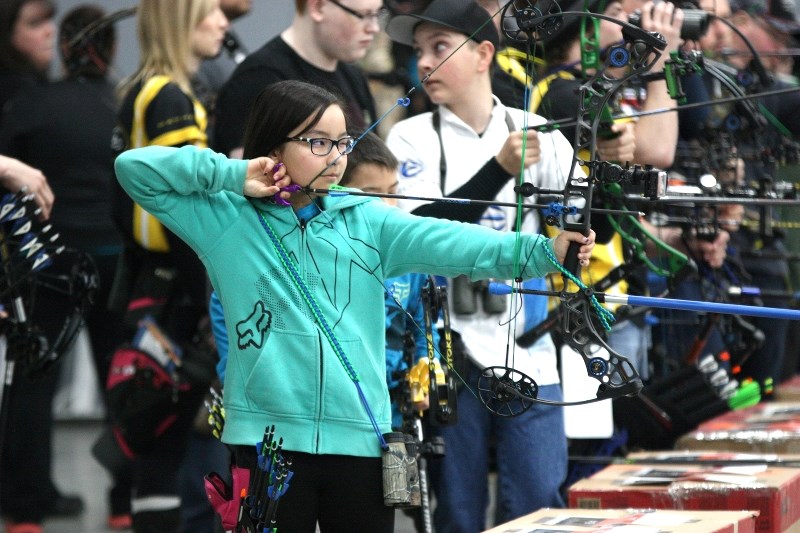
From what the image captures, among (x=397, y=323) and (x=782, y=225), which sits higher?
(x=782, y=225)

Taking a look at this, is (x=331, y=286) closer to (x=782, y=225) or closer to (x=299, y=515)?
(x=299, y=515)

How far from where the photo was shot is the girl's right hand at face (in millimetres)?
2602

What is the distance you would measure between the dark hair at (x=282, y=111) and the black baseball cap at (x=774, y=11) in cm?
307

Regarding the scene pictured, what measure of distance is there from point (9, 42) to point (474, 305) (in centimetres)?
238

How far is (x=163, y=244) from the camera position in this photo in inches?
152

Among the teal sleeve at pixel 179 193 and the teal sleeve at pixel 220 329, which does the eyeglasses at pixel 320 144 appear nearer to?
the teal sleeve at pixel 179 193

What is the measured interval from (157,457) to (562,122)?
177cm

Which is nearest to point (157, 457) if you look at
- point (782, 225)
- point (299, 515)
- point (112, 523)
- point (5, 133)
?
point (112, 523)

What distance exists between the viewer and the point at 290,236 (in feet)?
8.75

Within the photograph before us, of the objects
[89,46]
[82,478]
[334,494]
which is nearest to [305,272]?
[334,494]

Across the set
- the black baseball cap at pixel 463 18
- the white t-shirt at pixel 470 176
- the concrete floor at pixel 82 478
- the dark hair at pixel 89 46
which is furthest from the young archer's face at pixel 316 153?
the concrete floor at pixel 82 478

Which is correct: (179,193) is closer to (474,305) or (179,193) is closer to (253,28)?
(474,305)

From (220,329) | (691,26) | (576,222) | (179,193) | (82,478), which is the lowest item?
(82,478)

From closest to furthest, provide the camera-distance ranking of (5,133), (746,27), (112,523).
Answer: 1. (5,133)
2. (112,523)
3. (746,27)
